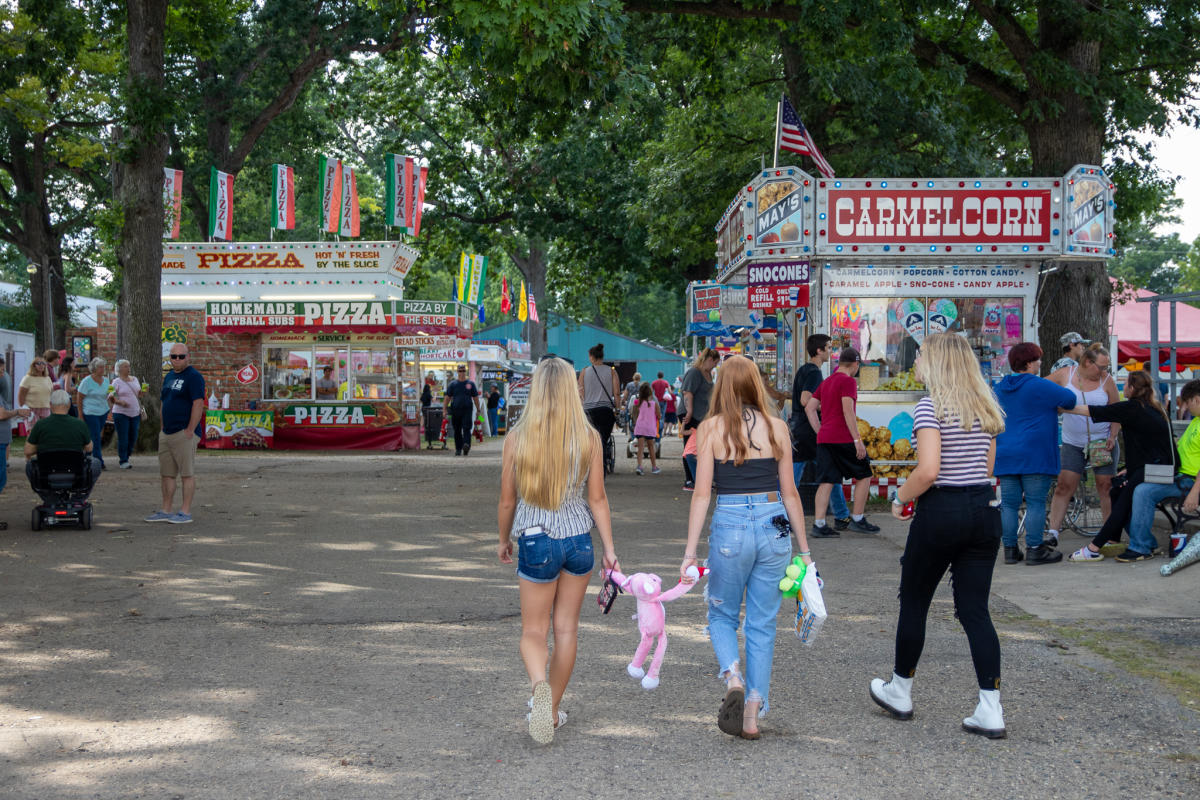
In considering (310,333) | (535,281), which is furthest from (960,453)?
(535,281)

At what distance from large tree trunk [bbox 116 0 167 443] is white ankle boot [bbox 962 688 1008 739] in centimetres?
1866

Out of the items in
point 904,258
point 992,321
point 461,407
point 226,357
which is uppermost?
point 904,258

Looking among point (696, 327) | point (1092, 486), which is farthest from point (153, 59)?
point (1092, 486)

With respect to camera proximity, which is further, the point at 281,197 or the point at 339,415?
the point at 281,197

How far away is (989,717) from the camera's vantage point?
15.8ft

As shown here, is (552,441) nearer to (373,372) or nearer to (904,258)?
(904,258)

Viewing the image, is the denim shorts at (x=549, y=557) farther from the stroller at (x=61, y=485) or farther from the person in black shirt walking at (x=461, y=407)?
the person in black shirt walking at (x=461, y=407)

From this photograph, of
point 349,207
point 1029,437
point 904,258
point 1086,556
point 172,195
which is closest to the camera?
point 1029,437

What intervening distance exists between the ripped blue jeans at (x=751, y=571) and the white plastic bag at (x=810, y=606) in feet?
0.37

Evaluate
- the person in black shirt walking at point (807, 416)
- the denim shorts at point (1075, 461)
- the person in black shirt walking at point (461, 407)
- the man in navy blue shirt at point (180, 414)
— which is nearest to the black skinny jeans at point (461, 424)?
the person in black shirt walking at point (461, 407)

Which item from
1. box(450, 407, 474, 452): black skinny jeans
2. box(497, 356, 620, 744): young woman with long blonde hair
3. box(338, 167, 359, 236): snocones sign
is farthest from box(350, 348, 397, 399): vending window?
box(497, 356, 620, 744): young woman with long blonde hair

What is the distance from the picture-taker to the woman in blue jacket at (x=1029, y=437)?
858 centimetres

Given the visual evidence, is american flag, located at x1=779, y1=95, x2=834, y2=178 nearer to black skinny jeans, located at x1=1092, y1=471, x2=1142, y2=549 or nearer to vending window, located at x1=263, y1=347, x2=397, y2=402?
black skinny jeans, located at x1=1092, y1=471, x2=1142, y2=549

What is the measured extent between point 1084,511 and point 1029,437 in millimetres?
2577
